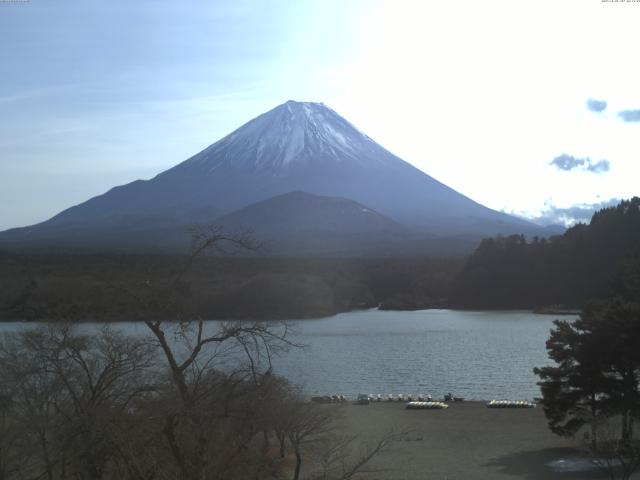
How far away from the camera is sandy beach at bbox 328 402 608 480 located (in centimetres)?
1158

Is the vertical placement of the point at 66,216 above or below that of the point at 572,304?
above

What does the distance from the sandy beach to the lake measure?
190cm

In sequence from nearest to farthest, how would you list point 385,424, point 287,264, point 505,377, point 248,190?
point 385,424 < point 505,377 < point 287,264 < point 248,190

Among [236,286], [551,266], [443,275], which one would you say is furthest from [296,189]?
[236,286]

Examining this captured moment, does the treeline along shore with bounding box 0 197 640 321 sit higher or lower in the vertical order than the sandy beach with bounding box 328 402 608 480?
higher

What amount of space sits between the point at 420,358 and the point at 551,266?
93.3 feet

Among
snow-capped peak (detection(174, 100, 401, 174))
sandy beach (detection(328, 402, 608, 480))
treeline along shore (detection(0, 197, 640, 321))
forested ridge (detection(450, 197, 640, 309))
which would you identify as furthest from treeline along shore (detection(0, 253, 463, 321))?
snow-capped peak (detection(174, 100, 401, 174))

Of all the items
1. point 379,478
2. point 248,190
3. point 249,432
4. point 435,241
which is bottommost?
point 379,478

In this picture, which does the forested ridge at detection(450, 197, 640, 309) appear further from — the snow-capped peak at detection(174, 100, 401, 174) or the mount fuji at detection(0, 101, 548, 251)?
the snow-capped peak at detection(174, 100, 401, 174)

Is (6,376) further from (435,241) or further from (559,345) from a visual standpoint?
(435,241)

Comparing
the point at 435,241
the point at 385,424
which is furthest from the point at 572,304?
the point at 385,424

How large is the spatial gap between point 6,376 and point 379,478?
5.91m

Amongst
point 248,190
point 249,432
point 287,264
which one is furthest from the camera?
point 248,190

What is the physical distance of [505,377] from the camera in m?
22.8
